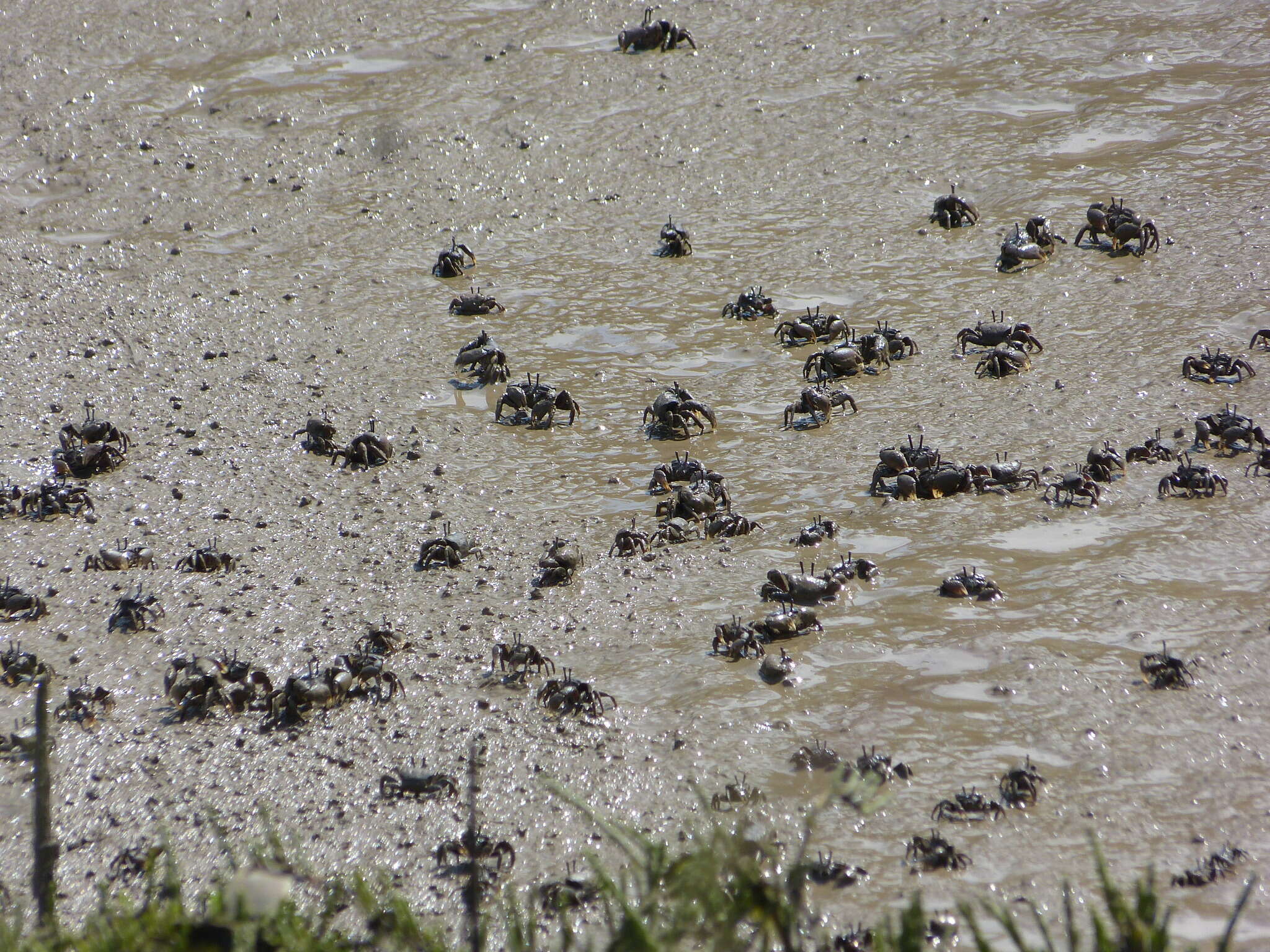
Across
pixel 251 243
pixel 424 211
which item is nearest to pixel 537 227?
pixel 424 211

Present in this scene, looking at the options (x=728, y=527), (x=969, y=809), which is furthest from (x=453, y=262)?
(x=969, y=809)

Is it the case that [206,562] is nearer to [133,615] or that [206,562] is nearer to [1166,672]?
[133,615]

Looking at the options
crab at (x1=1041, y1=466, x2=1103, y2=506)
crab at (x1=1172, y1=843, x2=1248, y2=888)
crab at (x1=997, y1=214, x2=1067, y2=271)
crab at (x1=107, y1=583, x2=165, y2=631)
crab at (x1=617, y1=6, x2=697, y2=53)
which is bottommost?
crab at (x1=1172, y1=843, x2=1248, y2=888)

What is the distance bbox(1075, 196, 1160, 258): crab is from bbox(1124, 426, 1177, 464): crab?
2638mm

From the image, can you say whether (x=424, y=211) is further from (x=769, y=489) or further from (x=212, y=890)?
(x=212, y=890)

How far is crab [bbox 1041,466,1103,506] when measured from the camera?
→ 629 centimetres

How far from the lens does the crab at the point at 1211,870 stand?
3.94 metres

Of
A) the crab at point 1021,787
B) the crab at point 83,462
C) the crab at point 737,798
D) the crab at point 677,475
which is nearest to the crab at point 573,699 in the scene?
the crab at point 737,798

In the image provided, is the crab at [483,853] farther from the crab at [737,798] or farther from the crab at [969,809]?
the crab at [969,809]

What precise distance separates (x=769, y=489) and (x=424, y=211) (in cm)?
473

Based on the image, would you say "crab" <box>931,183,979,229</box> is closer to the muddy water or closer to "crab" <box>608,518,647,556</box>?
the muddy water

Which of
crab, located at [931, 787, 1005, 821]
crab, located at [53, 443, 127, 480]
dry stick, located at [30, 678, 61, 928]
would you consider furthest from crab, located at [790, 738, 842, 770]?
crab, located at [53, 443, 127, 480]

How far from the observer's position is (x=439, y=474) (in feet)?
23.6

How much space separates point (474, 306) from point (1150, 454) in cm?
465
